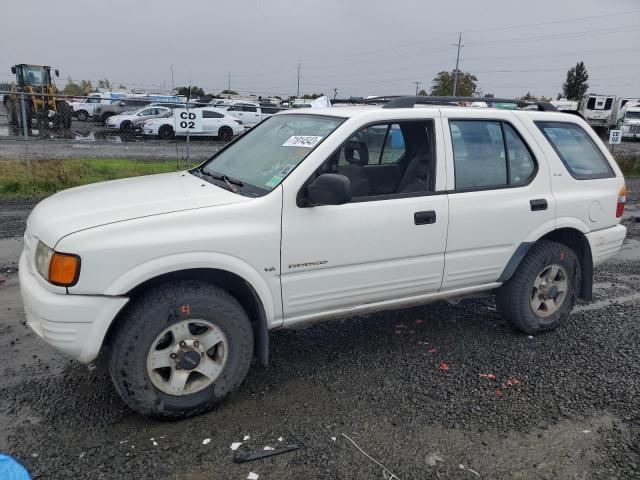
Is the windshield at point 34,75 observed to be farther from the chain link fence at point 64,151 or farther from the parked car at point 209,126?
the parked car at point 209,126

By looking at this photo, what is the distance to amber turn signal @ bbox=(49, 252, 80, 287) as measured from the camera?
281 centimetres

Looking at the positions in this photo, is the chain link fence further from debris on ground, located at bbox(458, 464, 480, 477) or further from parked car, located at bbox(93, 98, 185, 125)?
debris on ground, located at bbox(458, 464, 480, 477)

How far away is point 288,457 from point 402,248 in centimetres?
154

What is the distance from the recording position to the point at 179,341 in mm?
3123

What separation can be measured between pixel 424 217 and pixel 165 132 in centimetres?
2102

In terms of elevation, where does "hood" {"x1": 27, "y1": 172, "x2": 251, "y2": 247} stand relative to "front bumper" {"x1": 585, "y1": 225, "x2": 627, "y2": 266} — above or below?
above

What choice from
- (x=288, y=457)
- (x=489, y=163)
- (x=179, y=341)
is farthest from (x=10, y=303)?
(x=489, y=163)

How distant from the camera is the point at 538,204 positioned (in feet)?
13.9

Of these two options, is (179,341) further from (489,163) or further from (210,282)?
(489,163)

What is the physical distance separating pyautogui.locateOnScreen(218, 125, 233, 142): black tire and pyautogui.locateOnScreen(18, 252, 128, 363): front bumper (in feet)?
70.7

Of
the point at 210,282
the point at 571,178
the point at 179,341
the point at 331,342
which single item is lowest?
the point at 331,342

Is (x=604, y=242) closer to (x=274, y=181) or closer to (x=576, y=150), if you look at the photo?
(x=576, y=150)

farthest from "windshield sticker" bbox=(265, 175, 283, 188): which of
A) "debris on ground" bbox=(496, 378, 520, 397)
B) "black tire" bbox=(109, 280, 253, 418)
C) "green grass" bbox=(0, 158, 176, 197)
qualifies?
"green grass" bbox=(0, 158, 176, 197)

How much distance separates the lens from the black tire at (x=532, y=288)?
437 centimetres
